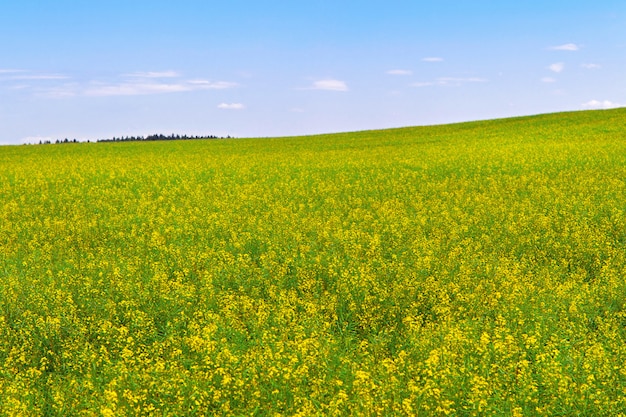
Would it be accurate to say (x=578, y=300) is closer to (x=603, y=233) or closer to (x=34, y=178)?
(x=603, y=233)

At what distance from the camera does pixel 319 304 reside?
6.78m

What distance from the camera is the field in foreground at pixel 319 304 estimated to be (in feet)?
14.8

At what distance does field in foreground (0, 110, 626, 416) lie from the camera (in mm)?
4512

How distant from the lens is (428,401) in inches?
170

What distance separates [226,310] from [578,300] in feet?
14.0

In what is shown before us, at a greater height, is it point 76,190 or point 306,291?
point 76,190

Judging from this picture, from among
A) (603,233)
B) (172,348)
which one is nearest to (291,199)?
(603,233)

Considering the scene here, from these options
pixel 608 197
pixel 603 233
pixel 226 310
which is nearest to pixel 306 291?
pixel 226 310

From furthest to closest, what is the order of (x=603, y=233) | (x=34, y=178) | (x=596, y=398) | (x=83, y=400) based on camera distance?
(x=34, y=178) < (x=603, y=233) < (x=83, y=400) < (x=596, y=398)

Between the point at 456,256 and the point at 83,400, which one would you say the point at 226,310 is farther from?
the point at 456,256

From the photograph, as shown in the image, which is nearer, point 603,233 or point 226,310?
point 226,310

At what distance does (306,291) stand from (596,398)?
3874mm

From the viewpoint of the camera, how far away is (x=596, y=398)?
4293 mm

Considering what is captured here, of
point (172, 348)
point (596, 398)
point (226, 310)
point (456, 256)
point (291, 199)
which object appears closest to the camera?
point (596, 398)
